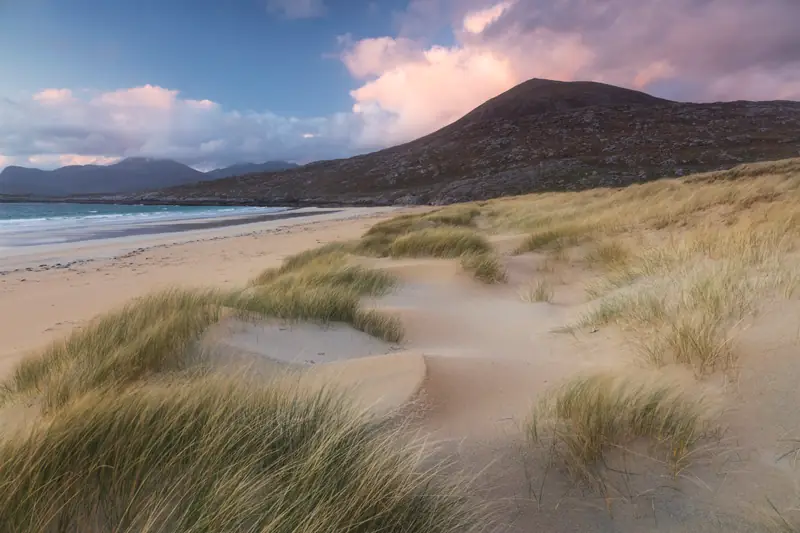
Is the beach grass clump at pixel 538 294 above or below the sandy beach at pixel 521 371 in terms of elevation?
below

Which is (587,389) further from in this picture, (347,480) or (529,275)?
(529,275)

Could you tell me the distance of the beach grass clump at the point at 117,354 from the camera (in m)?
2.52

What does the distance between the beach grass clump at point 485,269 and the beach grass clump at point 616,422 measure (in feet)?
14.5

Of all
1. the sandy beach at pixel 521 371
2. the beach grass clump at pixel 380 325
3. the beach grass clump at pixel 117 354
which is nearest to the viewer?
the sandy beach at pixel 521 371

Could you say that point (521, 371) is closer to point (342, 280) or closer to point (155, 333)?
point (155, 333)

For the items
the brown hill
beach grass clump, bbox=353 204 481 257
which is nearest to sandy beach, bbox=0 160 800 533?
beach grass clump, bbox=353 204 481 257

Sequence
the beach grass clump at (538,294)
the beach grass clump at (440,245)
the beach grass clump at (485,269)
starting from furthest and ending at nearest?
the beach grass clump at (440,245) < the beach grass clump at (485,269) < the beach grass clump at (538,294)

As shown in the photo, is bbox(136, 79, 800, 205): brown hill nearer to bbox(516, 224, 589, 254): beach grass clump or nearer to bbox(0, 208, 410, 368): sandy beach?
bbox(0, 208, 410, 368): sandy beach

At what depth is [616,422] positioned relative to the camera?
194 centimetres

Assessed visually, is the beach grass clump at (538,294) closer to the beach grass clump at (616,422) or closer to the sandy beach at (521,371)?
the sandy beach at (521,371)

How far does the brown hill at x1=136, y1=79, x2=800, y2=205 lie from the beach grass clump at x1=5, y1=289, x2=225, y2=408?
41.9 m

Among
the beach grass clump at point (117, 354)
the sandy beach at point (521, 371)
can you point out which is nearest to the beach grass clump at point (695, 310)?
the sandy beach at point (521, 371)

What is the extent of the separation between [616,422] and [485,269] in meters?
4.82

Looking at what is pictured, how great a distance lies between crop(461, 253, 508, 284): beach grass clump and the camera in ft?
21.8
